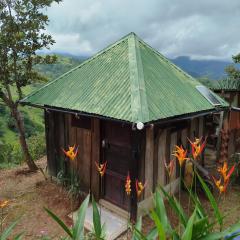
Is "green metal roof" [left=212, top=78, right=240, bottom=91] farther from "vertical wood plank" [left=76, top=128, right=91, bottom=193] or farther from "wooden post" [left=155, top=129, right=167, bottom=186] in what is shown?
"vertical wood plank" [left=76, top=128, right=91, bottom=193]

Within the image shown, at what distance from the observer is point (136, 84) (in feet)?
24.4

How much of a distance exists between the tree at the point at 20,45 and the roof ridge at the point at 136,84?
362cm

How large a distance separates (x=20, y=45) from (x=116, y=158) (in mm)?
6003

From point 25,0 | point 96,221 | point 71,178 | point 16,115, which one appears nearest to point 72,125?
point 71,178

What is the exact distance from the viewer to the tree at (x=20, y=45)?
999cm

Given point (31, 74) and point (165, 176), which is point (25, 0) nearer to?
point (31, 74)

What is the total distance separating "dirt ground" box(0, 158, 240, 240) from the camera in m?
7.39

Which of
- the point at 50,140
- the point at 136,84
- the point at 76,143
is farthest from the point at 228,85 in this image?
the point at 50,140

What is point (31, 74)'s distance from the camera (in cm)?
1079

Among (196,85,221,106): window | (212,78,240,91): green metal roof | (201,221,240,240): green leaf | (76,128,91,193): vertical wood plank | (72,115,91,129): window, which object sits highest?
(212,78,240,91): green metal roof

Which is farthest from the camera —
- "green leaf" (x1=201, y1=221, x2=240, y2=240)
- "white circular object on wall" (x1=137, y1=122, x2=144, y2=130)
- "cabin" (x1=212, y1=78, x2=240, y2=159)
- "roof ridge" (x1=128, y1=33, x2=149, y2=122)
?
"cabin" (x1=212, y1=78, x2=240, y2=159)

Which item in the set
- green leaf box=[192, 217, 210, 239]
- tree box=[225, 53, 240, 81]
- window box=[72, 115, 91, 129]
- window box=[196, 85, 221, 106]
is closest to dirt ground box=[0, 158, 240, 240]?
window box=[72, 115, 91, 129]

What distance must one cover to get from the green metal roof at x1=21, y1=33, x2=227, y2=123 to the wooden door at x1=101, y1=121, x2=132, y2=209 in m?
0.88

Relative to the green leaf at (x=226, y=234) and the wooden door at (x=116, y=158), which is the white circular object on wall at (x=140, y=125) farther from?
the green leaf at (x=226, y=234)
